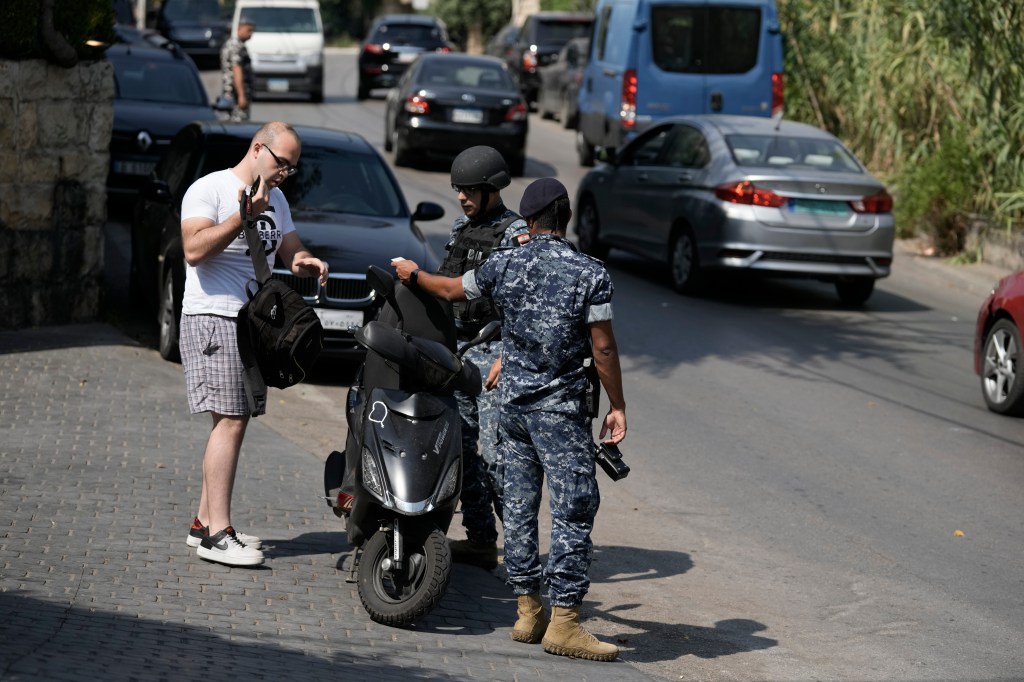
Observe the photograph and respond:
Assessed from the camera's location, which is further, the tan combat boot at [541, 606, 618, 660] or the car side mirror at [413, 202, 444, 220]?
the car side mirror at [413, 202, 444, 220]

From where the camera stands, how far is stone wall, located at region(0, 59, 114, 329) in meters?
11.1

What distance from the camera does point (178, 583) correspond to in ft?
20.8

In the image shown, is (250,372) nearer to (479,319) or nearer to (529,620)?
(479,319)

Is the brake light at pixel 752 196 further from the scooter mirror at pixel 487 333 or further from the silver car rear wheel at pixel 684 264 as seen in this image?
the scooter mirror at pixel 487 333

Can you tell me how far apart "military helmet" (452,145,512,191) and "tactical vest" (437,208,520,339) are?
0.20 metres

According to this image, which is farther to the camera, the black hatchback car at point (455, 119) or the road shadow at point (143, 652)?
the black hatchback car at point (455, 119)

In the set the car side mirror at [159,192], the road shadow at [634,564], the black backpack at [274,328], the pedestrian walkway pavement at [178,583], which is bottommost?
the road shadow at [634,564]

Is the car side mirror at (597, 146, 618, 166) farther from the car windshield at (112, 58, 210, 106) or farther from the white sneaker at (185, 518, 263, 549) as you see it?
the white sneaker at (185, 518, 263, 549)

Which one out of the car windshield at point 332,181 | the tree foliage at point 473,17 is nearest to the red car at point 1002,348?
the car windshield at point 332,181

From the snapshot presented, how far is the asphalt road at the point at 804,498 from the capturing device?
21.7ft

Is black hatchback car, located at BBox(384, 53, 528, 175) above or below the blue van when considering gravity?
below

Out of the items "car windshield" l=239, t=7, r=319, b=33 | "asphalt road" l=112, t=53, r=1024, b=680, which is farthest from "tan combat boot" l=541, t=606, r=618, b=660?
"car windshield" l=239, t=7, r=319, b=33

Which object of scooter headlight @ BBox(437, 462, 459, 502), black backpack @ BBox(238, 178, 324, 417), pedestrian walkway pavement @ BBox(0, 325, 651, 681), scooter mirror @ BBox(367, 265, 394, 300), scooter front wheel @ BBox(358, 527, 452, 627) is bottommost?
pedestrian walkway pavement @ BBox(0, 325, 651, 681)

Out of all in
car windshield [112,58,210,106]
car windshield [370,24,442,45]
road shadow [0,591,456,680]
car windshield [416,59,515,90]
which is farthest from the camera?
car windshield [370,24,442,45]
